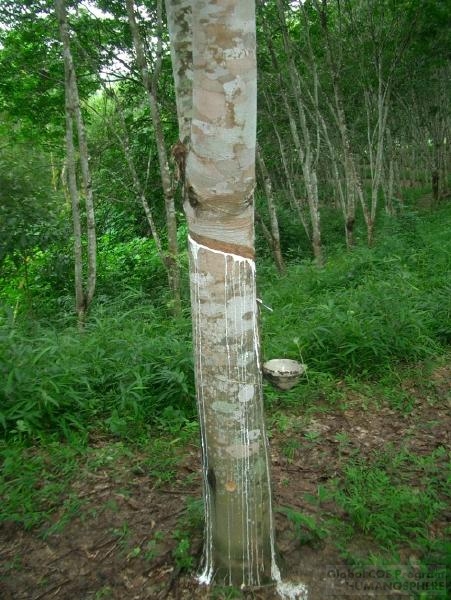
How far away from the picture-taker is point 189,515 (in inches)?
87.5

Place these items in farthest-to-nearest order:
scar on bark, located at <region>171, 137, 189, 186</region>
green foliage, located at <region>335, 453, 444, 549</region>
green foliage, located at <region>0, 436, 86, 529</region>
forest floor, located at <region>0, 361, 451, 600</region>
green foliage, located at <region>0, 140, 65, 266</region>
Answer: green foliage, located at <region>0, 140, 65, 266</region>
green foliage, located at <region>0, 436, 86, 529</region>
green foliage, located at <region>335, 453, 444, 549</region>
forest floor, located at <region>0, 361, 451, 600</region>
scar on bark, located at <region>171, 137, 189, 186</region>

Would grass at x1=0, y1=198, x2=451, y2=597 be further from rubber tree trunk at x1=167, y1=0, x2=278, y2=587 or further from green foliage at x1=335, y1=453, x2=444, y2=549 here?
rubber tree trunk at x1=167, y1=0, x2=278, y2=587

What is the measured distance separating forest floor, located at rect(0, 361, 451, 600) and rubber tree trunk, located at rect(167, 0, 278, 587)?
275mm

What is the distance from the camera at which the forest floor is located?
191 centimetres

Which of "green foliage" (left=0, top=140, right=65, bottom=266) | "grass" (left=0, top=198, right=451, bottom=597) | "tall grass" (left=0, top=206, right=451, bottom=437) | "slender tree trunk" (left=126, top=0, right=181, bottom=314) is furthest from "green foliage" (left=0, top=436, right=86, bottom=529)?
"green foliage" (left=0, top=140, right=65, bottom=266)

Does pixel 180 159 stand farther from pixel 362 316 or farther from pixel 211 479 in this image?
pixel 362 316

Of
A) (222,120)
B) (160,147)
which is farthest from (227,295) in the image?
(160,147)

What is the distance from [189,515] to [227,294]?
1.39 meters

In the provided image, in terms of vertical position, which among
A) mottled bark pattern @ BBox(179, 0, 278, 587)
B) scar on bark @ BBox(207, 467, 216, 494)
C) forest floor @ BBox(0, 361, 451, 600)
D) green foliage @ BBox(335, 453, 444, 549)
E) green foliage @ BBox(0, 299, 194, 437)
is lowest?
forest floor @ BBox(0, 361, 451, 600)

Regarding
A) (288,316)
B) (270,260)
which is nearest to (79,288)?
(288,316)

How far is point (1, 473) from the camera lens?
259 cm

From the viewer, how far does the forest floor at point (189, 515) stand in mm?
1912

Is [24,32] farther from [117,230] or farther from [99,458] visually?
[99,458]

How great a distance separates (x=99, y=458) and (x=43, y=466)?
0.34 meters
